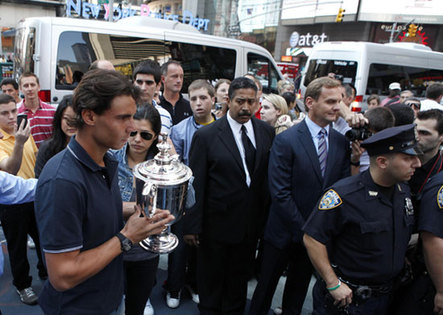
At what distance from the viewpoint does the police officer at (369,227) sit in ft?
6.06

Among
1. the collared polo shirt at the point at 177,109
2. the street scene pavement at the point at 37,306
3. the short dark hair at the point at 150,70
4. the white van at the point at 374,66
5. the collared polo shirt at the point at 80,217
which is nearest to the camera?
the collared polo shirt at the point at 80,217

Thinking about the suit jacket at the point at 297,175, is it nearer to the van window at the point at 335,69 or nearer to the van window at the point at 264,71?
the van window at the point at 264,71

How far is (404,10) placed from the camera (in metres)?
24.2

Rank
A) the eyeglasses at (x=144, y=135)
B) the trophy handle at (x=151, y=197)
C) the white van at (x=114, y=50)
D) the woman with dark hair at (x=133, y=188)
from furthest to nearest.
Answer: the white van at (x=114, y=50), the eyeglasses at (x=144, y=135), the woman with dark hair at (x=133, y=188), the trophy handle at (x=151, y=197)

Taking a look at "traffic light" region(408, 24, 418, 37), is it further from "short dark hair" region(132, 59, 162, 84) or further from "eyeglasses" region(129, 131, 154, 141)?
"eyeglasses" region(129, 131, 154, 141)

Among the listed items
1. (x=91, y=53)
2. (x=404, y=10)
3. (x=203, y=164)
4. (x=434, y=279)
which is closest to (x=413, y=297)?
(x=434, y=279)

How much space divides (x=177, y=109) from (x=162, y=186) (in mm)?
2705

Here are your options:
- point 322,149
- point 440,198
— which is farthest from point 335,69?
point 440,198

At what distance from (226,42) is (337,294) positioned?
708 cm

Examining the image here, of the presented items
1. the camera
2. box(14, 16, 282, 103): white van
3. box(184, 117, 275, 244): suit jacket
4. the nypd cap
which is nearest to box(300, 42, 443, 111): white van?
box(14, 16, 282, 103): white van

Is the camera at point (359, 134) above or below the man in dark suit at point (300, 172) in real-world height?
above

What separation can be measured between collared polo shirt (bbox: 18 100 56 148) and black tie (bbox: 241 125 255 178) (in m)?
2.33

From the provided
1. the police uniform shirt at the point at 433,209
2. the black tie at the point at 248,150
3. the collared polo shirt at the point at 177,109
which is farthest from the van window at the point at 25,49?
the police uniform shirt at the point at 433,209

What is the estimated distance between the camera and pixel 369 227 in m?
1.84
